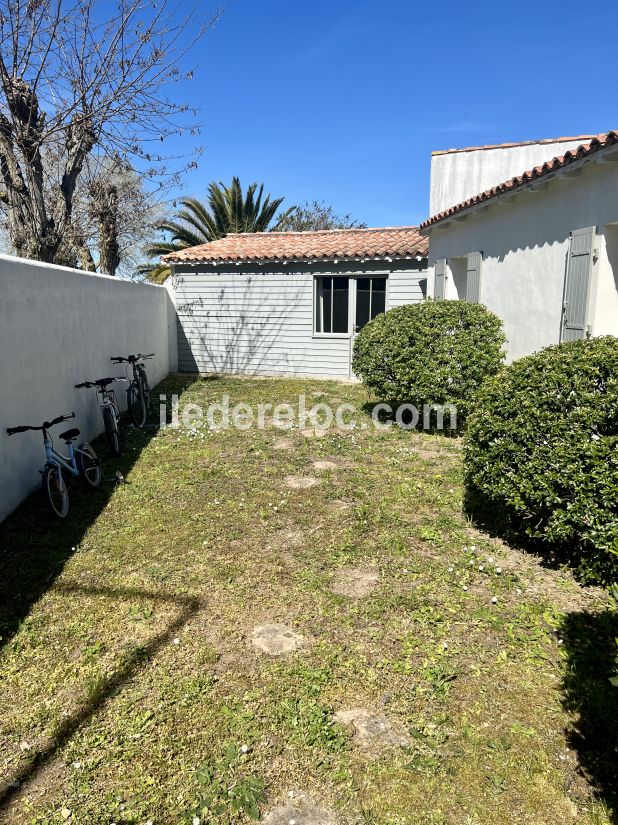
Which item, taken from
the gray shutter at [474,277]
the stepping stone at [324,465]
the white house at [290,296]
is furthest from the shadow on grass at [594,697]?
the white house at [290,296]

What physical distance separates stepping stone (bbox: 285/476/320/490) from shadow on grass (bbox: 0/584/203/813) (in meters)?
2.34

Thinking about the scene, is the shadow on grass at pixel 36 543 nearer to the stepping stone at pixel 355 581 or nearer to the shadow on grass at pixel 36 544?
the shadow on grass at pixel 36 544

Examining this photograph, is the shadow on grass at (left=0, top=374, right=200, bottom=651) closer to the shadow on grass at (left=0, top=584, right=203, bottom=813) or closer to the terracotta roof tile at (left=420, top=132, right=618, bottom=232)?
the shadow on grass at (left=0, top=584, right=203, bottom=813)

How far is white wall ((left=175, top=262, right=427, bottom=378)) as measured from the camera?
1380 centimetres

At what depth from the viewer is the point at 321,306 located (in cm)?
1383

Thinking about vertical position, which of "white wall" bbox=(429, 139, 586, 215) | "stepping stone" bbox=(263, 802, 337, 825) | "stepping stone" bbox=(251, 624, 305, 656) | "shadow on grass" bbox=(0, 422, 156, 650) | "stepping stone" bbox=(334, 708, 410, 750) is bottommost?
"stepping stone" bbox=(263, 802, 337, 825)

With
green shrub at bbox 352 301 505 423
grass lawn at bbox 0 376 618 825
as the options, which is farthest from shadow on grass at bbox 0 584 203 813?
green shrub at bbox 352 301 505 423

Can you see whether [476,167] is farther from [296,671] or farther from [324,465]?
[296,671]

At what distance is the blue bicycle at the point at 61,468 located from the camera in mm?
4848

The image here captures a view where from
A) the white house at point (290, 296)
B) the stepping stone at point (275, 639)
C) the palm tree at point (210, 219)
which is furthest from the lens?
the palm tree at point (210, 219)

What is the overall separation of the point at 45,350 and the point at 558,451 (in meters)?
5.00

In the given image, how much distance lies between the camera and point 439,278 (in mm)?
11250

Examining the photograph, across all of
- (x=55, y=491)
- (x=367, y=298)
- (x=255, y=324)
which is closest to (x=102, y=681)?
(x=55, y=491)

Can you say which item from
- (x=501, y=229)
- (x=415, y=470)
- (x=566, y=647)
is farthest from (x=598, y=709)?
(x=501, y=229)
